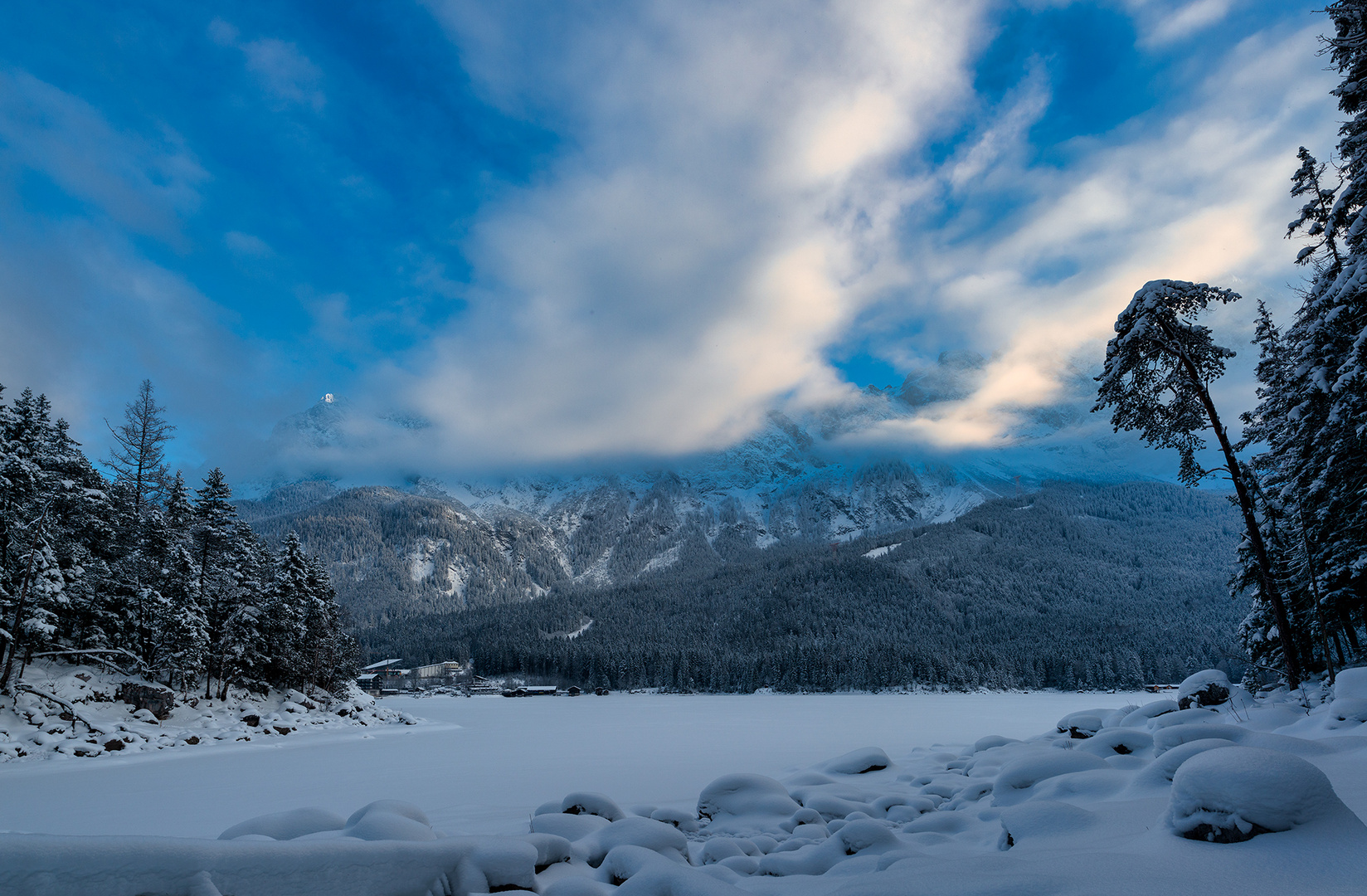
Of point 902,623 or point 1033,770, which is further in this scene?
point 902,623

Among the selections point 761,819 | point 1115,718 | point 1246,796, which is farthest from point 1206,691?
point 1246,796

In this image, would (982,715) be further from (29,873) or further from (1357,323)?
(29,873)

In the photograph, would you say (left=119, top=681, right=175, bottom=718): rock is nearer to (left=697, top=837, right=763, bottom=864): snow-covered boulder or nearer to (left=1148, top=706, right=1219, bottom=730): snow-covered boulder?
(left=697, top=837, right=763, bottom=864): snow-covered boulder

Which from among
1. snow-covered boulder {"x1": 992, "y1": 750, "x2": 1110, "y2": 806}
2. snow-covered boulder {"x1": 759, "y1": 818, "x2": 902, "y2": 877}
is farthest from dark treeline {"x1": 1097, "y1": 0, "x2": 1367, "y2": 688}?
snow-covered boulder {"x1": 759, "y1": 818, "x2": 902, "y2": 877}

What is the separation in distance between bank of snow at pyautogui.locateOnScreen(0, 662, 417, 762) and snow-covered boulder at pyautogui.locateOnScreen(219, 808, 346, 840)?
2315 centimetres

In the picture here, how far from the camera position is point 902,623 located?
140m

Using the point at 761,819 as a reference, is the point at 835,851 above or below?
above

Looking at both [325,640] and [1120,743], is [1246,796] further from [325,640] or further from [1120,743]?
[325,640]

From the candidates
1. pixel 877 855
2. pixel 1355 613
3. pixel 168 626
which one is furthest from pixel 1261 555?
pixel 168 626

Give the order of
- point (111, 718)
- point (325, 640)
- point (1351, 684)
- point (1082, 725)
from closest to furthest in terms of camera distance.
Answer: point (1351, 684)
point (1082, 725)
point (111, 718)
point (325, 640)

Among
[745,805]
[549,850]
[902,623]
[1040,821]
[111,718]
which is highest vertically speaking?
[902,623]

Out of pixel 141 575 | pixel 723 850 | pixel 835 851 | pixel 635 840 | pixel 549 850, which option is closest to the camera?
pixel 549 850

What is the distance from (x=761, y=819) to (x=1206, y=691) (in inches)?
476

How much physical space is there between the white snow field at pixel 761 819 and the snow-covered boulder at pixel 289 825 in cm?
3
